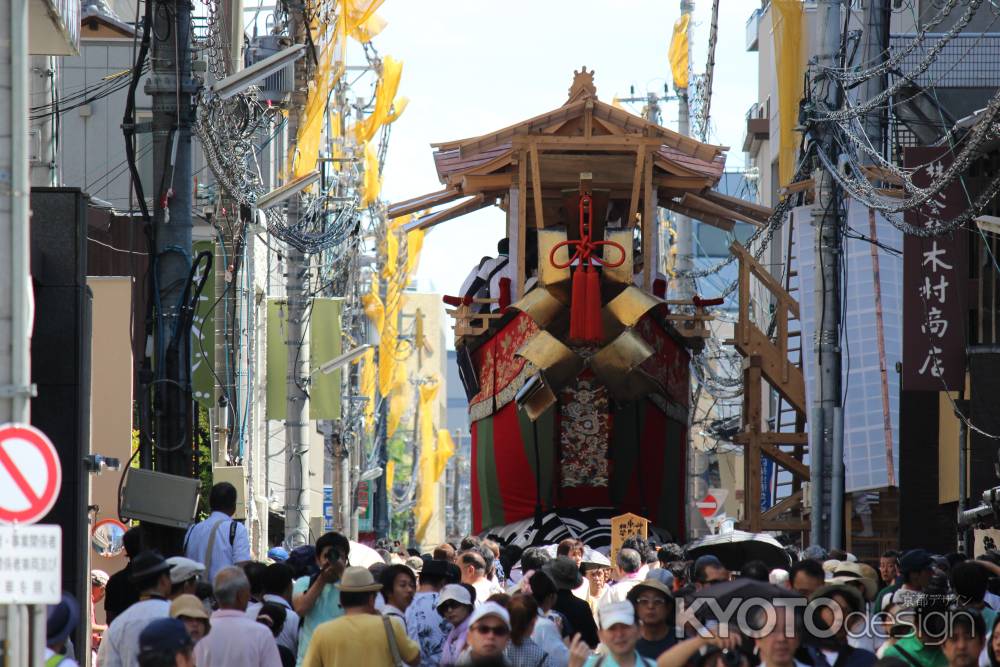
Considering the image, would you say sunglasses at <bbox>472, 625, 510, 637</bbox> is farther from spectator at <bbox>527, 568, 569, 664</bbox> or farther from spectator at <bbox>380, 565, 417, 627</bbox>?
spectator at <bbox>380, 565, 417, 627</bbox>

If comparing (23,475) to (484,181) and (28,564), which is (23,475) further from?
(484,181)

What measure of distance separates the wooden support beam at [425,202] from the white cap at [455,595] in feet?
55.8

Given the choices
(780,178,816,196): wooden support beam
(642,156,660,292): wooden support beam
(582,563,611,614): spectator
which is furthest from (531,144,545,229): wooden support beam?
(582,563,611,614): spectator

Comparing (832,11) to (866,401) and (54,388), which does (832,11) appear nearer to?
(866,401)

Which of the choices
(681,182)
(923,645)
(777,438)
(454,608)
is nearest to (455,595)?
(454,608)

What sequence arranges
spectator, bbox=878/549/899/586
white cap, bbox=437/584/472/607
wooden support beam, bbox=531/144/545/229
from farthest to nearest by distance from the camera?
wooden support beam, bbox=531/144/545/229
spectator, bbox=878/549/899/586
white cap, bbox=437/584/472/607

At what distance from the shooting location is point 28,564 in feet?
24.4

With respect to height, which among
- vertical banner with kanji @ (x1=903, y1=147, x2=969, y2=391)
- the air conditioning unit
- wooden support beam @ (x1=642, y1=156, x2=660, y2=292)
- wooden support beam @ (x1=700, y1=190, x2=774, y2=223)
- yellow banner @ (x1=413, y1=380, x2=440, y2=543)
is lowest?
yellow banner @ (x1=413, y1=380, x2=440, y2=543)

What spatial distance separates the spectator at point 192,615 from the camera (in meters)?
9.34

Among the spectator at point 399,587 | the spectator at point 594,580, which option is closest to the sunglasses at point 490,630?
the spectator at point 399,587

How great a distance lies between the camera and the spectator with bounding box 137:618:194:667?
7676mm

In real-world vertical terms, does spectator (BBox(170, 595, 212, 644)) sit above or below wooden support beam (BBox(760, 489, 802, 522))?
above

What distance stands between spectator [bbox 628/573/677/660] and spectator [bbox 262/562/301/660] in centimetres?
287

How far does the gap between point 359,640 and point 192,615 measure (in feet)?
2.81
